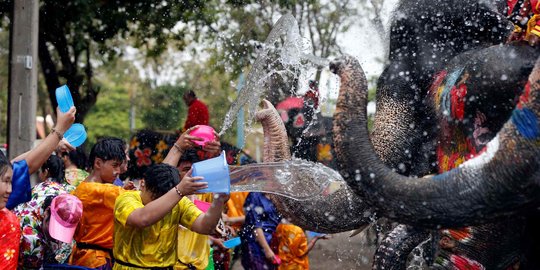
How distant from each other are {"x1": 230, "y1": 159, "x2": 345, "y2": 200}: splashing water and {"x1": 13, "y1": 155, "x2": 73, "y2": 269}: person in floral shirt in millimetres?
1315

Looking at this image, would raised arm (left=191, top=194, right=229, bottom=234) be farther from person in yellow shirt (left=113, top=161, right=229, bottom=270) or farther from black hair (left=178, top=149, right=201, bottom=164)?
black hair (left=178, top=149, right=201, bottom=164)

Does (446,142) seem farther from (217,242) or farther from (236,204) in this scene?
(236,204)

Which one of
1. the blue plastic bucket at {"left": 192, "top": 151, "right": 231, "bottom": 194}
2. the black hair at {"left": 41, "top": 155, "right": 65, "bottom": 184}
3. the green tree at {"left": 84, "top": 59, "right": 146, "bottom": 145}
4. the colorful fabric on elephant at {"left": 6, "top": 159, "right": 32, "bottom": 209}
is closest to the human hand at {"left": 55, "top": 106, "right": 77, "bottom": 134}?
the colorful fabric on elephant at {"left": 6, "top": 159, "right": 32, "bottom": 209}

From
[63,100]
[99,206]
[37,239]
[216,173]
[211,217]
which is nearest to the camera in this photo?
[216,173]

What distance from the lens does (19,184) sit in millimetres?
3986

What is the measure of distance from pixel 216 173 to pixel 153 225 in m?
0.84

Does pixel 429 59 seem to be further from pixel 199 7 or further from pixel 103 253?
pixel 199 7

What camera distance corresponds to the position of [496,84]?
310cm

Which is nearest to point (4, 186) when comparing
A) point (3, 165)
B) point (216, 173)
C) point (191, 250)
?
point (3, 165)

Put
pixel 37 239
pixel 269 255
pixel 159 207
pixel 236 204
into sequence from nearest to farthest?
pixel 159 207, pixel 37 239, pixel 269 255, pixel 236 204

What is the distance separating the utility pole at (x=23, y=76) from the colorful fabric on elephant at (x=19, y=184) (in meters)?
3.27

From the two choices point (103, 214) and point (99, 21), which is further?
point (99, 21)

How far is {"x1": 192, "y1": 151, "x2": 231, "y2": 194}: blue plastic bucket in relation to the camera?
3.40 m

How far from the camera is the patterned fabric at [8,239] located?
11.7 feet
